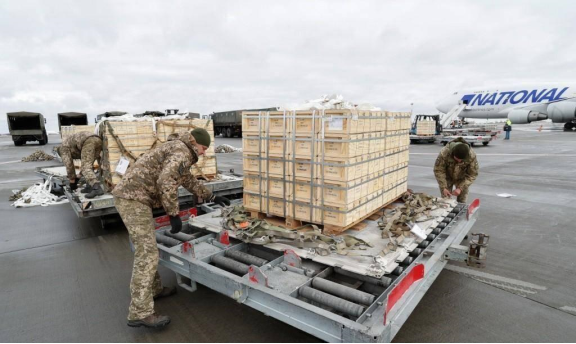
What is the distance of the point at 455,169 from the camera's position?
614cm

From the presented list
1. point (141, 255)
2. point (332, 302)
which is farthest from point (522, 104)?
point (141, 255)

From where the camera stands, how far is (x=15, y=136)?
91.8ft

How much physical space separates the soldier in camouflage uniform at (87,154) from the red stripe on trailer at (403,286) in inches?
230

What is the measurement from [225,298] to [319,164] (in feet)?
6.45

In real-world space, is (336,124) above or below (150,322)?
above

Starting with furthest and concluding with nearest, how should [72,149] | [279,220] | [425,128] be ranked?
[425,128], [72,149], [279,220]

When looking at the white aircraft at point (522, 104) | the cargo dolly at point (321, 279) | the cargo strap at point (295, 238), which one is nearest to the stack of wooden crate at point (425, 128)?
the white aircraft at point (522, 104)

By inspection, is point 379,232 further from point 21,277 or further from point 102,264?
point 21,277

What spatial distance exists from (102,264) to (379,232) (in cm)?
410

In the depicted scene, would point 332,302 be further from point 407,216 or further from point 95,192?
point 95,192

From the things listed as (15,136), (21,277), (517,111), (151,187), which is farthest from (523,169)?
(15,136)

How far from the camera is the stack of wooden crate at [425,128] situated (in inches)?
1061

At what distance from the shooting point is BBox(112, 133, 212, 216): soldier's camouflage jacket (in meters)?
3.40

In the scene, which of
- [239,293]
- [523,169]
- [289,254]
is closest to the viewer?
[239,293]
